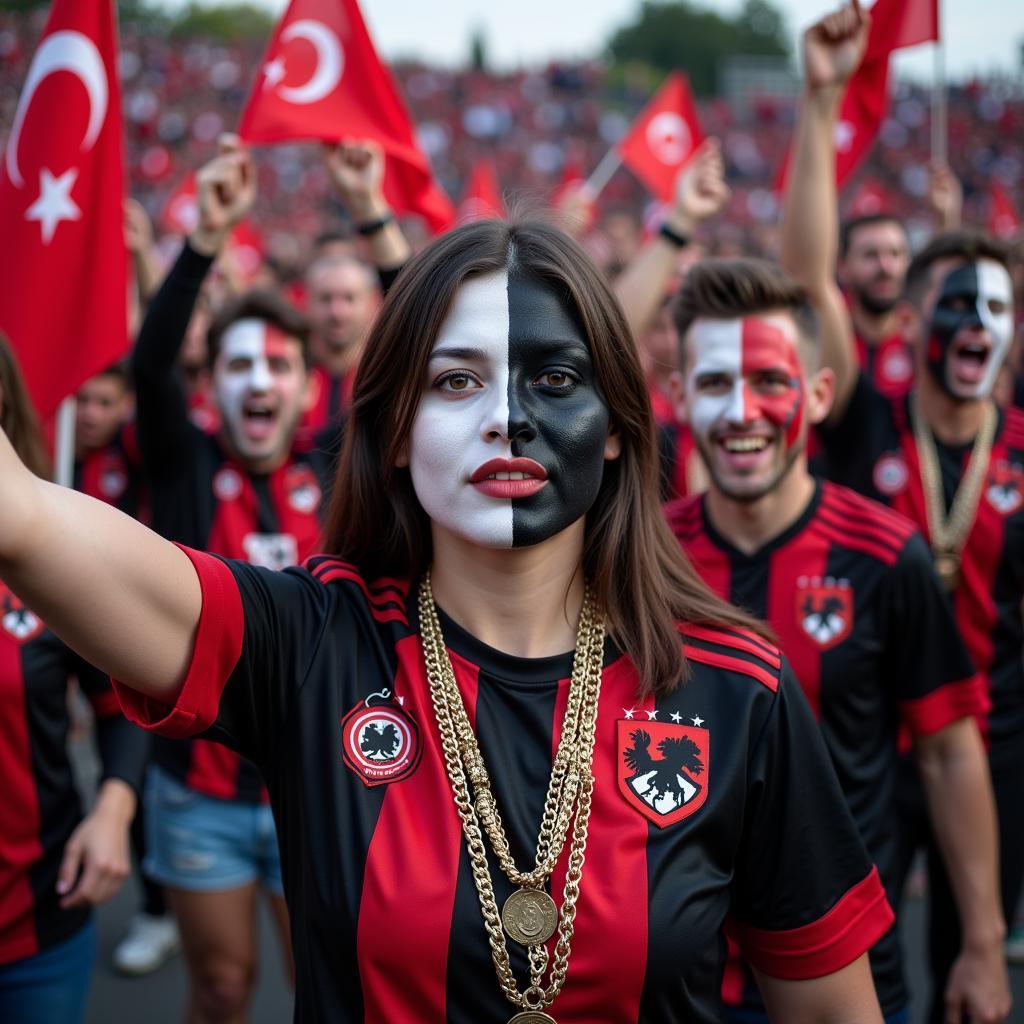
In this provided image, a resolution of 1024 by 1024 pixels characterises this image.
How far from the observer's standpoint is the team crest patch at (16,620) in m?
2.83

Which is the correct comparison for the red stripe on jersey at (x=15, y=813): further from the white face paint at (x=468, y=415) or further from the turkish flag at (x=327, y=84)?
the turkish flag at (x=327, y=84)

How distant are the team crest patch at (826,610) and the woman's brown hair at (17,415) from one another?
1.92 meters

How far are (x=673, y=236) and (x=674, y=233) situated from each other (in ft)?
0.04

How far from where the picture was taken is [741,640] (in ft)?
6.43

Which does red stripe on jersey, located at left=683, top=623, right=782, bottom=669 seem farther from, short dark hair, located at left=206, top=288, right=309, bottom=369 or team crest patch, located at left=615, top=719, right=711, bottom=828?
short dark hair, located at left=206, top=288, right=309, bottom=369

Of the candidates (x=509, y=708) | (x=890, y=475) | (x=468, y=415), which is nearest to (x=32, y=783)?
(x=509, y=708)

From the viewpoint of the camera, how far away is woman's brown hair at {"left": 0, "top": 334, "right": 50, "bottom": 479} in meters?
2.98

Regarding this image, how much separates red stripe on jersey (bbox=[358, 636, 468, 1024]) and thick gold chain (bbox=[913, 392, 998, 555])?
2.39m

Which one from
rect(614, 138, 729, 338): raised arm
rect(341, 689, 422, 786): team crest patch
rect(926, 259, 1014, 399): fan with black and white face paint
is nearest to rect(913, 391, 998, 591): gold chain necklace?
rect(926, 259, 1014, 399): fan with black and white face paint

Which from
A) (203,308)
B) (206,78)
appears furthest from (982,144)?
(203,308)

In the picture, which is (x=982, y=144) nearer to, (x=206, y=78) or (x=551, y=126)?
(x=551, y=126)

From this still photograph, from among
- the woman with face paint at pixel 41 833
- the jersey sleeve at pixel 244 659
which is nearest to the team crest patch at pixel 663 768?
the jersey sleeve at pixel 244 659

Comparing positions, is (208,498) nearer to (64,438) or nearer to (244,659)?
(64,438)

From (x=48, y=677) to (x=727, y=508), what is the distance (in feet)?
5.75
